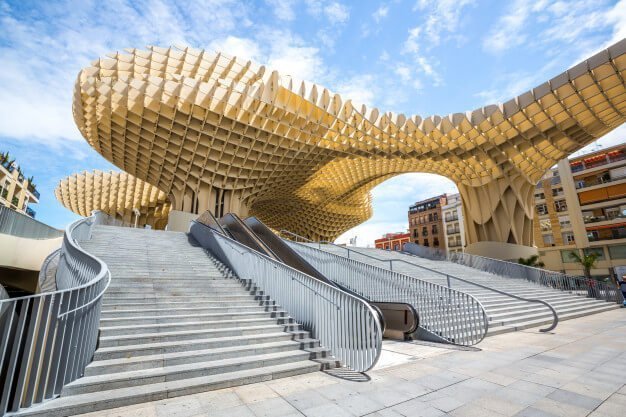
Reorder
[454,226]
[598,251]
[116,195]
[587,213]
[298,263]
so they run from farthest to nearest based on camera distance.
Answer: [454,226] < [116,195] < [587,213] < [598,251] < [298,263]

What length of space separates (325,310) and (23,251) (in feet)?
37.3

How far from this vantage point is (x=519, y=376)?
4.25m

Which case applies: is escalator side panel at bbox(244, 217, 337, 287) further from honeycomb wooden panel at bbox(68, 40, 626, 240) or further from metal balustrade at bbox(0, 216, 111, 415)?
honeycomb wooden panel at bbox(68, 40, 626, 240)

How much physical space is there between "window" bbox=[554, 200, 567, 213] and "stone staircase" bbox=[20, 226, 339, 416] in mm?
42766

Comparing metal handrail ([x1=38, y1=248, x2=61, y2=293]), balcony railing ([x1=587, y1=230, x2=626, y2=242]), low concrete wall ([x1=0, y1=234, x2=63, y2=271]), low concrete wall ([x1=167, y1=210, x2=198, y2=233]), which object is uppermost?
low concrete wall ([x1=167, y1=210, x2=198, y2=233])

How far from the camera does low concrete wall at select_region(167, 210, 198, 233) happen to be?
88.4ft

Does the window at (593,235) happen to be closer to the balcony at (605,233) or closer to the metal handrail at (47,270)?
the balcony at (605,233)

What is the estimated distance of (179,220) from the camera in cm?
2716

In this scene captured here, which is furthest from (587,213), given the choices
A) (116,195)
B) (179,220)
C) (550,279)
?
(116,195)

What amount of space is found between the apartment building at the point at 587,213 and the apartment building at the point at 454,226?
17.7 meters

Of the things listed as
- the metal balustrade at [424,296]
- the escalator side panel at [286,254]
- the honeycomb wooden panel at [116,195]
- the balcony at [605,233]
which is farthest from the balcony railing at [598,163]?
the honeycomb wooden panel at [116,195]

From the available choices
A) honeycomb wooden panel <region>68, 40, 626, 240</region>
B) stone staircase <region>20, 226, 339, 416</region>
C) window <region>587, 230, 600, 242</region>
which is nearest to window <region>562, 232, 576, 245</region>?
window <region>587, 230, 600, 242</region>

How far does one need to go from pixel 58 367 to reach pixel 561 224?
4614cm

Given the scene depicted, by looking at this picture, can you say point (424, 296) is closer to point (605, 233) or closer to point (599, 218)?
point (605, 233)
